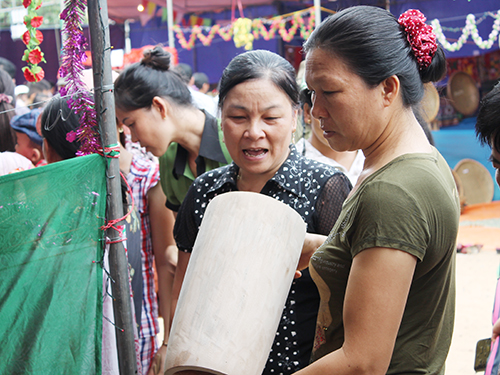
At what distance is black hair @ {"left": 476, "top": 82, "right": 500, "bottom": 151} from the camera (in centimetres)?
138

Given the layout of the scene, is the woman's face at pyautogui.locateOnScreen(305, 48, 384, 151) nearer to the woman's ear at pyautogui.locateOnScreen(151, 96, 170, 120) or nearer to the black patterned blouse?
the black patterned blouse

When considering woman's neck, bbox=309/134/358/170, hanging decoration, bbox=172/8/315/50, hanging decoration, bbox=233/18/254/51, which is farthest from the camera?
hanging decoration, bbox=233/18/254/51

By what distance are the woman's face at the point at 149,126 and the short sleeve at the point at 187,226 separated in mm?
706

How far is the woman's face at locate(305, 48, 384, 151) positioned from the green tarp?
0.76 meters

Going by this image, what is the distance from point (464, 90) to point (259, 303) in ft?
21.6

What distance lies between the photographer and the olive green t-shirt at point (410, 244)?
905 mm

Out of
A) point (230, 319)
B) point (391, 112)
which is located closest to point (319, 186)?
point (391, 112)

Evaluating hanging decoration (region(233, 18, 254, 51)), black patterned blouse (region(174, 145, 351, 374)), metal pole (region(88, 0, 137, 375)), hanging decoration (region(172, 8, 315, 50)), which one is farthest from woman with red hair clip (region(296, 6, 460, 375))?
hanging decoration (region(233, 18, 254, 51))

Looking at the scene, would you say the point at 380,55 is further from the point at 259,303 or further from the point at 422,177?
the point at 259,303

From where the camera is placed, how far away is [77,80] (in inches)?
58.3

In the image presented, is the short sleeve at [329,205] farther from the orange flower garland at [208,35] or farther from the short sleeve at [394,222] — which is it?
the orange flower garland at [208,35]

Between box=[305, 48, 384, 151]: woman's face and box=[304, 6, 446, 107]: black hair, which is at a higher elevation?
box=[304, 6, 446, 107]: black hair

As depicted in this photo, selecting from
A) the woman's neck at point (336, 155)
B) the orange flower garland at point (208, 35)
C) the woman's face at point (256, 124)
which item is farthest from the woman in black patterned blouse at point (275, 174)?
the orange flower garland at point (208, 35)

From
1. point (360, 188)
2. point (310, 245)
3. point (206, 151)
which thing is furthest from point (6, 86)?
point (360, 188)
